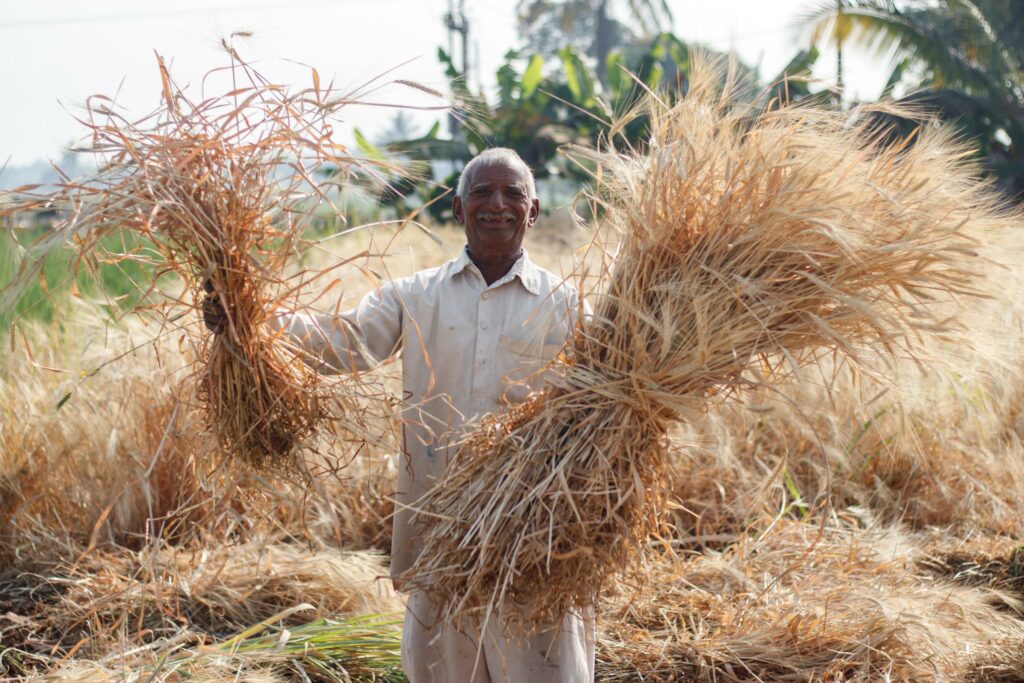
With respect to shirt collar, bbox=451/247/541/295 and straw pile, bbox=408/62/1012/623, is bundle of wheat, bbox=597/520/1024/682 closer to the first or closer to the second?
straw pile, bbox=408/62/1012/623

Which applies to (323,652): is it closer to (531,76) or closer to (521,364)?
(521,364)

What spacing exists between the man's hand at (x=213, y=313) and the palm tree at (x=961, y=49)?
9.92m

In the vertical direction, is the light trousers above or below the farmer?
below

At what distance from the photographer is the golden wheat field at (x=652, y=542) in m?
2.49

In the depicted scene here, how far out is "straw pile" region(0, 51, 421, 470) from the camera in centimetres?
188

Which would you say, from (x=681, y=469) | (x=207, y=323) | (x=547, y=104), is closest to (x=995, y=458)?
(x=681, y=469)

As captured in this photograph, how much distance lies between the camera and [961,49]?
35.3 ft

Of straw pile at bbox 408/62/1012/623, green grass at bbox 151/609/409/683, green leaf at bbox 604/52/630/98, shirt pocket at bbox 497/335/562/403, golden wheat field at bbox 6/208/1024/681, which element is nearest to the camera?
straw pile at bbox 408/62/1012/623

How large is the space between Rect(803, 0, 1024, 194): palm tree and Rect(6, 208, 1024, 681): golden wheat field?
294 inches

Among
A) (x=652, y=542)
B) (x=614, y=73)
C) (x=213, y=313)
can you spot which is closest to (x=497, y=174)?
(x=213, y=313)

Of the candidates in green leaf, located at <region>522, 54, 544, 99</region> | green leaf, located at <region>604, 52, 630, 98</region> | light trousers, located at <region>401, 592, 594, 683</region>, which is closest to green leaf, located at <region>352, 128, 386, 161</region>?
light trousers, located at <region>401, 592, 594, 683</region>

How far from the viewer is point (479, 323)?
7.35ft

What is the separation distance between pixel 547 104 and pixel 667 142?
8.02 metres

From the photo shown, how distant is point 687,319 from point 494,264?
0.59 m
